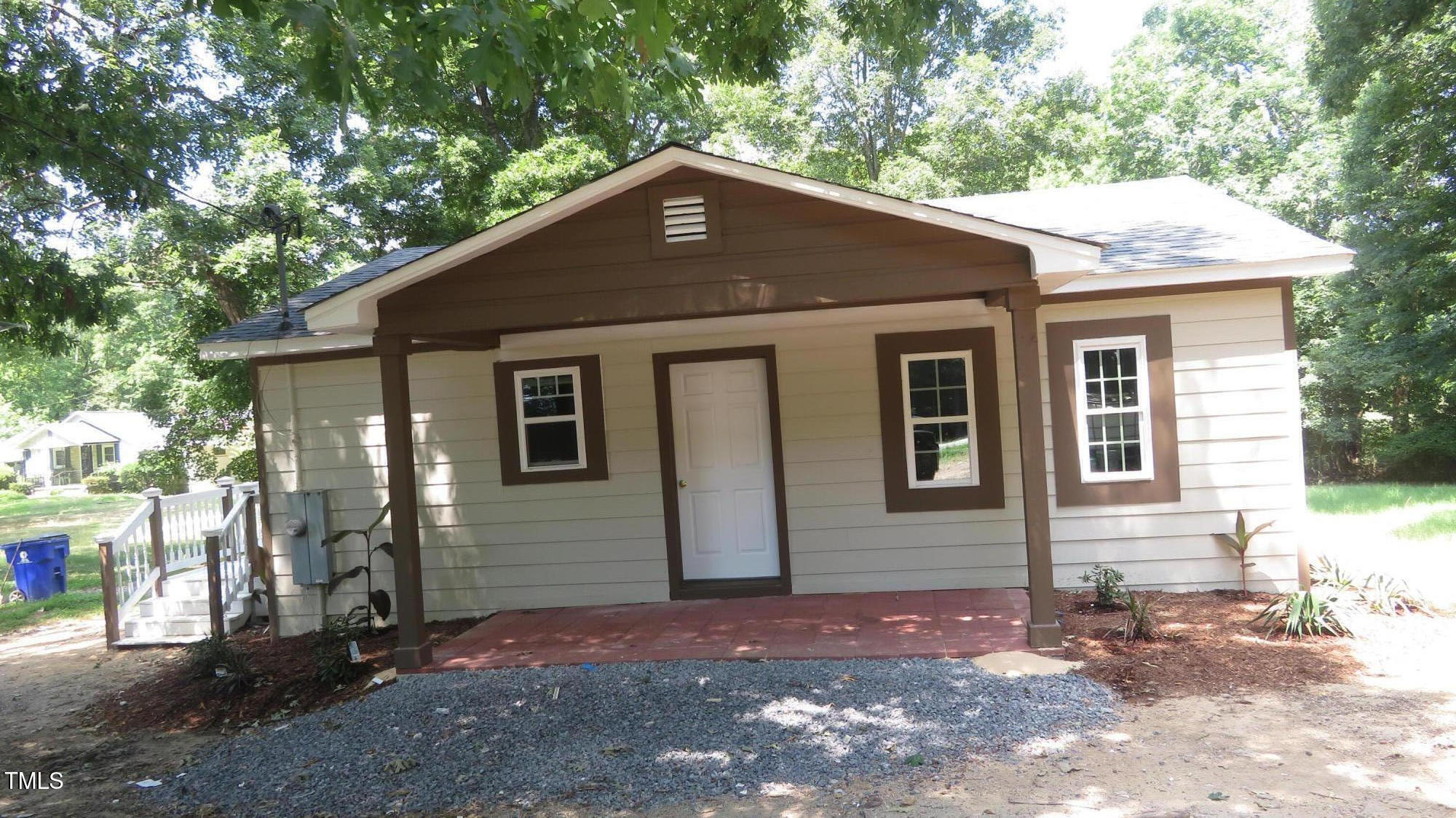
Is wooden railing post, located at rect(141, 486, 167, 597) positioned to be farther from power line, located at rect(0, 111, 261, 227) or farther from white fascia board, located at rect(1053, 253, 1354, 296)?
white fascia board, located at rect(1053, 253, 1354, 296)

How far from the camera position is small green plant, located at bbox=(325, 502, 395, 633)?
7586mm

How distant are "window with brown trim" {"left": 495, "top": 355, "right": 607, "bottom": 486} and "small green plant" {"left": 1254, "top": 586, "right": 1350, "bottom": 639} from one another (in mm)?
5155

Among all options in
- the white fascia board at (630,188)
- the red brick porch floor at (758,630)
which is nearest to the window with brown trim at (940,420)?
the red brick porch floor at (758,630)

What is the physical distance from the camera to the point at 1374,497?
579 inches

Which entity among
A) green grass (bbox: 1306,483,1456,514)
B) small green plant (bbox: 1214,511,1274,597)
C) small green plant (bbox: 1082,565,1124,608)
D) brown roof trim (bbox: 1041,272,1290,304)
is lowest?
green grass (bbox: 1306,483,1456,514)

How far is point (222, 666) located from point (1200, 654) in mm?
6892

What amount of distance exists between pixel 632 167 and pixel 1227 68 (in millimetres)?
27815

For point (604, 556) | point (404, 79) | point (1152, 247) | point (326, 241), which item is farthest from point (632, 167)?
point (326, 241)

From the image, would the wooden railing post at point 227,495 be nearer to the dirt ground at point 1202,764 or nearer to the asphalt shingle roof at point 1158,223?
the dirt ground at point 1202,764

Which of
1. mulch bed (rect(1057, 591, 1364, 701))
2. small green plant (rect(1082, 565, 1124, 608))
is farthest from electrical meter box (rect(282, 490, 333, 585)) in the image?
small green plant (rect(1082, 565, 1124, 608))

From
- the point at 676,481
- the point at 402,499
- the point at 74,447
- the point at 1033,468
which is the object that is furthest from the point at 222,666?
the point at 74,447

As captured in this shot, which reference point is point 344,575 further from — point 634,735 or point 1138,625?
point 1138,625

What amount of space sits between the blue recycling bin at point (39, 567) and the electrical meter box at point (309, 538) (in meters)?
6.96

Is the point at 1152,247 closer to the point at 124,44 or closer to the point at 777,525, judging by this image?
the point at 777,525
